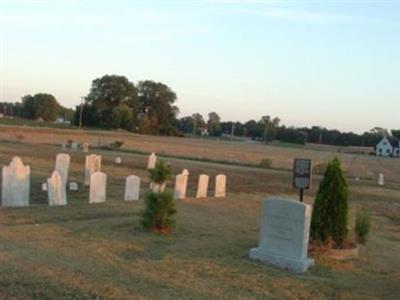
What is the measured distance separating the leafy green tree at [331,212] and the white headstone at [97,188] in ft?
25.0

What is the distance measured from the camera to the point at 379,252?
41.7ft

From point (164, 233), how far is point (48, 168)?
17496 mm

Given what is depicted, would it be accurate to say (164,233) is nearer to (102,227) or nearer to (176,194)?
(102,227)

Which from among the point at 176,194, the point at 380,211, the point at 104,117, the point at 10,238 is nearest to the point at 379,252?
the point at 10,238

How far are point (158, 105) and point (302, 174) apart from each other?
145840 mm

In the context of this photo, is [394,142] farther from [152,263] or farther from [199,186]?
[152,263]

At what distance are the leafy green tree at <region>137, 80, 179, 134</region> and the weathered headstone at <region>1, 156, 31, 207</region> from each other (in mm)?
134278

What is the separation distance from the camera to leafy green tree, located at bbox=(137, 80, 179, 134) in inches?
6102

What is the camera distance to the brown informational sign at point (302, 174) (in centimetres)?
1299

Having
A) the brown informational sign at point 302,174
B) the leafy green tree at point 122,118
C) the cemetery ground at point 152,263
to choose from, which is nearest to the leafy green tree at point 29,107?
the leafy green tree at point 122,118

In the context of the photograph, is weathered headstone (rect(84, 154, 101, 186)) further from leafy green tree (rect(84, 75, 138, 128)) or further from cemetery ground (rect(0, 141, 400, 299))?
leafy green tree (rect(84, 75, 138, 128))

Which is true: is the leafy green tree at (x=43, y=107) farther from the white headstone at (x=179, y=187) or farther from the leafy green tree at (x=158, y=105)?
the white headstone at (x=179, y=187)

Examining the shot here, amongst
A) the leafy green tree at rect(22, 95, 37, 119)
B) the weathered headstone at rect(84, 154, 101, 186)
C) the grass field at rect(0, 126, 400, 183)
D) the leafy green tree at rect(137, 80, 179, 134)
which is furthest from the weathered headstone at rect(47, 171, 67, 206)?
the leafy green tree at rect(22, 95, 37, 119)

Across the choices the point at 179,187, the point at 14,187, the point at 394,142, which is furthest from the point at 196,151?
the point at 394,142
